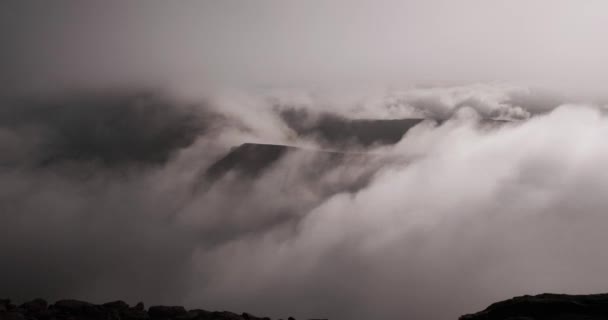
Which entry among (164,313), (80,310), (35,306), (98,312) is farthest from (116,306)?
(35,306)

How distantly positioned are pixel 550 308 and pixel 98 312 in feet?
113

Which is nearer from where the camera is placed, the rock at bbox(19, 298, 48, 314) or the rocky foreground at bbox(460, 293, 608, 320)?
the rocky foreground at bbox(460, 293, 608, 320)

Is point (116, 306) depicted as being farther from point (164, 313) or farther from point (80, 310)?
point (164, 313)

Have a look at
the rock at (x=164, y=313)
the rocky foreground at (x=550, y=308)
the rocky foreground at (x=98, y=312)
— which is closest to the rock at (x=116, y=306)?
the rocky foreground at (x=98, y=312)

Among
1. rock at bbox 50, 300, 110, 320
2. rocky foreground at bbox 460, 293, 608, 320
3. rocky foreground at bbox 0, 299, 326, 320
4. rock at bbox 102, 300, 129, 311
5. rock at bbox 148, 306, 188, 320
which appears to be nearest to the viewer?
rocky foreground at bbox 460, 293, 608, 320

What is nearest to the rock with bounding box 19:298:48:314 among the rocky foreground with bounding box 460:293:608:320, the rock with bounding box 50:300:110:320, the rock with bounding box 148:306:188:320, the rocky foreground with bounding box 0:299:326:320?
the rocky foreground with bounding box 0:299:326:320

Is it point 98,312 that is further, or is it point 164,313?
point 164,313

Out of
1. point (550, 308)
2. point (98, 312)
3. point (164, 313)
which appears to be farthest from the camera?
point (164, 313)

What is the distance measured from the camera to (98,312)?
135 ft

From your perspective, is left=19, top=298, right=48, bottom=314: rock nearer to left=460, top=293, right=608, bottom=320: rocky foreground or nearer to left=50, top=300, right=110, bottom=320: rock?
left=50, top=300, right=110, bottom=320: rock

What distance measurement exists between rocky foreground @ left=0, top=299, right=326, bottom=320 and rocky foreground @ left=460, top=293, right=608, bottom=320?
19.7m

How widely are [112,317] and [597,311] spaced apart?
3635 centimetres

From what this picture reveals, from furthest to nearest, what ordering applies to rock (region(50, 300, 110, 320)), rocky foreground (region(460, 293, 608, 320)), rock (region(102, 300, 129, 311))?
1. rock (region(102, 300, 129, 311))
2. rock (region(50, 300, 110, 320))
3. rocky foreground (region(460, 293, 608, 320))

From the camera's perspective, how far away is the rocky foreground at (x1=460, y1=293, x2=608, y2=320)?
39.4 metres
